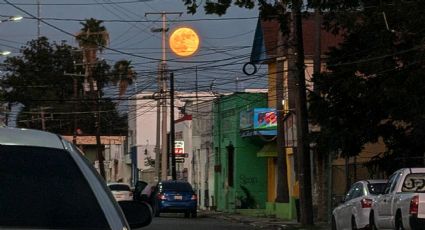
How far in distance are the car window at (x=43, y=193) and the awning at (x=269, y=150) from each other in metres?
38.8

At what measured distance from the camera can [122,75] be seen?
74250 mm

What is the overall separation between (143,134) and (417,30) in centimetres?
5787

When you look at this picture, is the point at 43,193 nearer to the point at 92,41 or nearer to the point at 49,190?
the point at 49,190

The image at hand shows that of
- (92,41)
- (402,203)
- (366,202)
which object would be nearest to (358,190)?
(366,202)

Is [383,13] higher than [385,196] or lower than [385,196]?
higher

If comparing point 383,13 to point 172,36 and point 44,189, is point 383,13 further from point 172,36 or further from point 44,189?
point 44,189

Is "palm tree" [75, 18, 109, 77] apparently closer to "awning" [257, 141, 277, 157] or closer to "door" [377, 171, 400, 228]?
"awning" [257, 141, 277, 157]

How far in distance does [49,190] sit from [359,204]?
16.7m

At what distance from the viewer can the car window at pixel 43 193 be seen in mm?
4398

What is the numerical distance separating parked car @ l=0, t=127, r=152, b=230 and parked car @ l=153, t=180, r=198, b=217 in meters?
33.7

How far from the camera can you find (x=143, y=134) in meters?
78.8

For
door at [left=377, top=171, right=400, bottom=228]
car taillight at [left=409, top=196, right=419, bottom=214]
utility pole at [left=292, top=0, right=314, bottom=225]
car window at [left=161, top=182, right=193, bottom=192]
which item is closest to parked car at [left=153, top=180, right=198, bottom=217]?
car window at [left=161, top=182, right=193, bottom=192]

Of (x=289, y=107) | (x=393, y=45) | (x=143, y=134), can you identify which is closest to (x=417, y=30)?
(x=393, y=45)

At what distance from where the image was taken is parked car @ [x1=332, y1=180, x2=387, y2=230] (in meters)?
20.2
